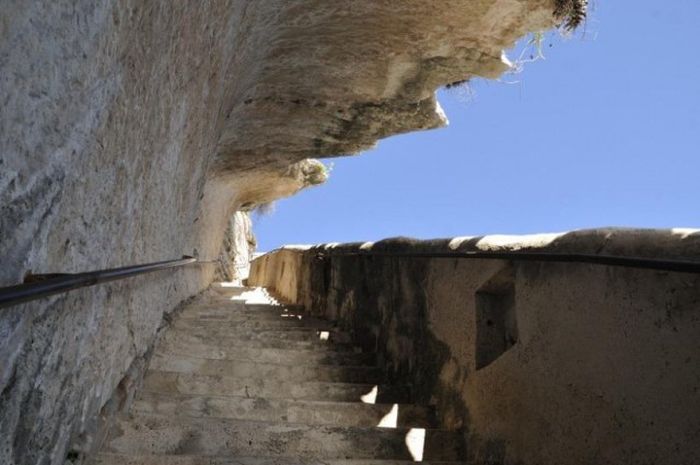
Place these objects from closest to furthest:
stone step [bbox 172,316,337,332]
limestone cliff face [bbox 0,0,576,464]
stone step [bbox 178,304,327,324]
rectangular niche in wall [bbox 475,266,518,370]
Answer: limestone cliff face [bbox 0,0,576,464], rectangular niche in wall [bbox 475,266,518,370], stone step [bbox 172,316,337,332], stone step [bbox 178,304,327,324]

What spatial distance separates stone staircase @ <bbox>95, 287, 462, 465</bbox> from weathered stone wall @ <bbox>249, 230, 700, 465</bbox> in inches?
9.6

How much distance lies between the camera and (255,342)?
4.79m

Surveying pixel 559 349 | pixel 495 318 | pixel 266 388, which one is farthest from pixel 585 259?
pixel 266 388

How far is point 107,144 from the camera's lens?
1817 millimetres

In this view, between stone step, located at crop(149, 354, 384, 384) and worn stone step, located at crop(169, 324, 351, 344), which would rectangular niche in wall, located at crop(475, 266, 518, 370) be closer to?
stone step, located at crop(149, 354, 384, 384)

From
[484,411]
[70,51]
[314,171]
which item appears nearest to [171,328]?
[484,411]

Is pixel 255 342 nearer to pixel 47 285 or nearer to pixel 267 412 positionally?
pixel 267 412

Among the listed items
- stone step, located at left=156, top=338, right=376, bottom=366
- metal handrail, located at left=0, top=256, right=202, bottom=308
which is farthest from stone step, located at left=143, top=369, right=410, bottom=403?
metal handrail, located at left=0, top=256, right=202, bottom=308

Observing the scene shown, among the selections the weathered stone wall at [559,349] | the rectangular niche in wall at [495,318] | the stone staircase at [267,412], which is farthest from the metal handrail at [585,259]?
the stone staircase at [267,412]

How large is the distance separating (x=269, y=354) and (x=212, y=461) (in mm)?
2087

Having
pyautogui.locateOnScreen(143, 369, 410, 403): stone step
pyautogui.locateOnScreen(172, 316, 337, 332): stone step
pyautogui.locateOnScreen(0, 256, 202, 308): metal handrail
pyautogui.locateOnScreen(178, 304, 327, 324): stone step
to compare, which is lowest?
pyautogui.locateOnScreen(143, 369, 410, 403): stone step

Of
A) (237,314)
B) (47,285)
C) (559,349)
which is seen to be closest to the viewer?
(47,285)

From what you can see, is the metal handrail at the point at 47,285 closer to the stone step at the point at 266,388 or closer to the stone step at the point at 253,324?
the stone step at the point at 266,388

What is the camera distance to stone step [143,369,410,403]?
3.39 meters
